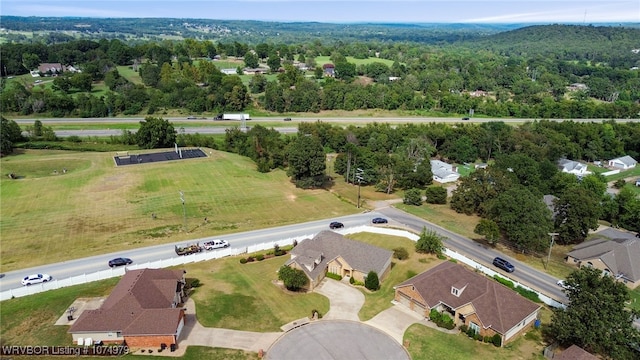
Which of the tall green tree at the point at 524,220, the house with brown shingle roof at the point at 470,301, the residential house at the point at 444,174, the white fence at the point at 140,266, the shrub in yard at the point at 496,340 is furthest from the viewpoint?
the residential house at the point at 444,174

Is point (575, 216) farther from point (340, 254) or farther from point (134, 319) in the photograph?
point (134, 319)

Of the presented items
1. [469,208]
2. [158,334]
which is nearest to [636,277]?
[469,208]

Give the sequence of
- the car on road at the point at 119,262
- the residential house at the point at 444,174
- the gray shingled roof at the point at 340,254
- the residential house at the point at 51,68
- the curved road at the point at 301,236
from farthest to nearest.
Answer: the residential house at the point at 51,68, the residential house at the point at 444,174, the car on road at the point at 119,262, the gray shingled roof at the point at 340,254, the curved road at the point at 301,236

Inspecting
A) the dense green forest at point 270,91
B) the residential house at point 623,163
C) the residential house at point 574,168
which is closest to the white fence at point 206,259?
the residential house at point 574,168

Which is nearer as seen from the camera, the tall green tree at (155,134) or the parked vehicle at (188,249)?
the parked vehicle at (188,249)

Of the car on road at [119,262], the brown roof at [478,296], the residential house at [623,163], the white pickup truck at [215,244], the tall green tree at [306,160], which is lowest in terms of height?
the residential house at [623,163]

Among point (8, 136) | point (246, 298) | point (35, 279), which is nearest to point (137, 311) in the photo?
point (246, 298)

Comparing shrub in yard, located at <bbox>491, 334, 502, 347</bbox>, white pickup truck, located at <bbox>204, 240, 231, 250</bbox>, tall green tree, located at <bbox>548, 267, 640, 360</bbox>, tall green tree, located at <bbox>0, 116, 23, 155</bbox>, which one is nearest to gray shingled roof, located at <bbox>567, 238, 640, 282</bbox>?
tall green tree, located at <bbox>548, 267, 640, 360</bbox>

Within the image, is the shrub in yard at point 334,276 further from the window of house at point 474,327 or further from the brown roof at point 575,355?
the brown roof at point 575,355
